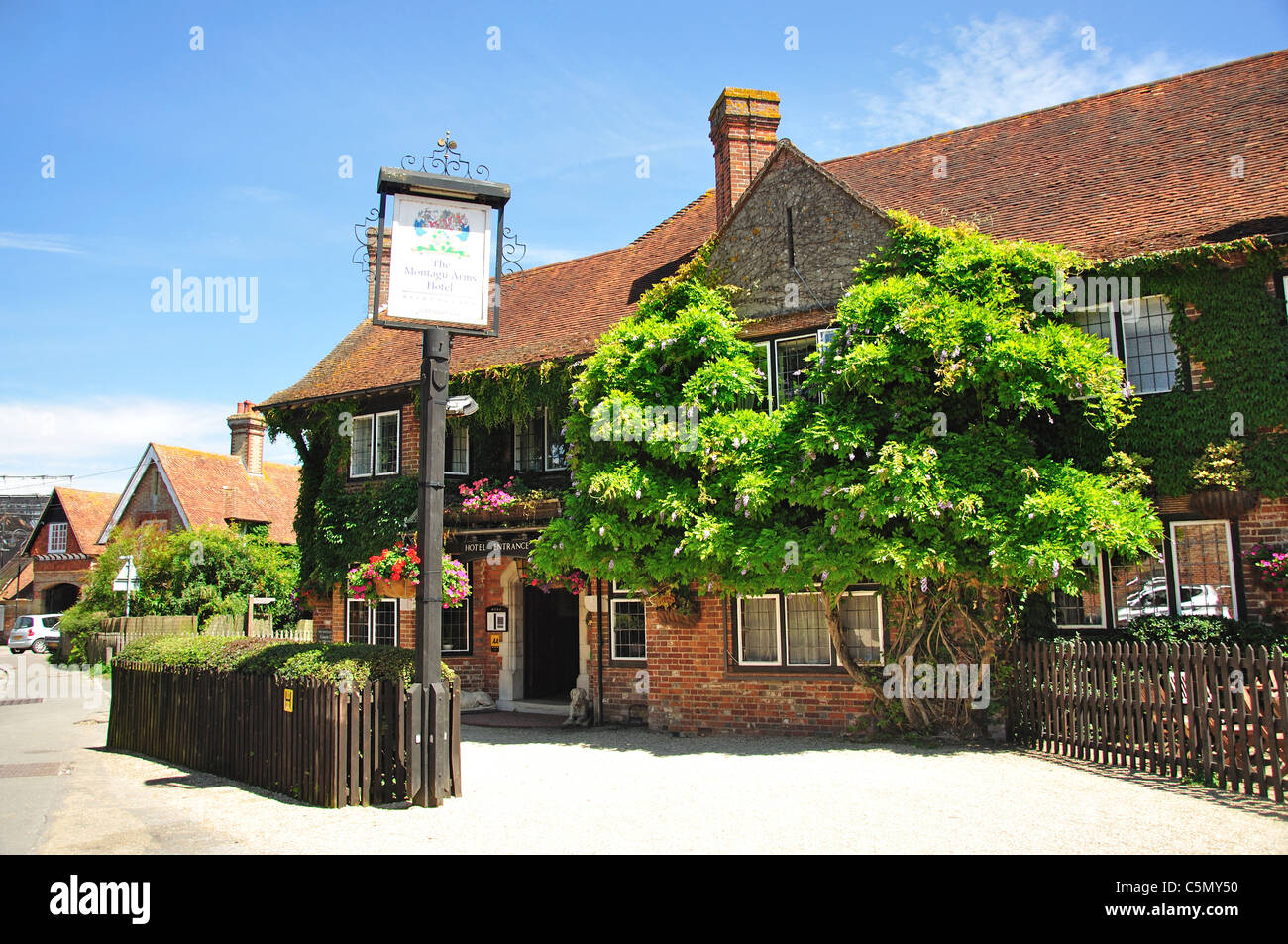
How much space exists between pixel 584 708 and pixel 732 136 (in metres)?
10.3

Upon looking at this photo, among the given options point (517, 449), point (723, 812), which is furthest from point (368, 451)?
point (723, 812)

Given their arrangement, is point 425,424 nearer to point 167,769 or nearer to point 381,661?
point 381,661

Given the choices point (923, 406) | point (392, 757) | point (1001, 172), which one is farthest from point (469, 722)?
point (1001, 172)

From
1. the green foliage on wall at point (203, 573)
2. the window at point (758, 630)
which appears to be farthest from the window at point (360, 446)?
the green foliage on wall at point (203, 573)

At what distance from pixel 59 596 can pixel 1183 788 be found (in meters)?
50.0

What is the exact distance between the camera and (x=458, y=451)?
59.4ft

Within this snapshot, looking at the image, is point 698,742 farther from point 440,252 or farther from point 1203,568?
point 440,252

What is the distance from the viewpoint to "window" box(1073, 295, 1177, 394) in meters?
12.1

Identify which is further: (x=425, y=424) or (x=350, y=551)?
(x=350, y=551)

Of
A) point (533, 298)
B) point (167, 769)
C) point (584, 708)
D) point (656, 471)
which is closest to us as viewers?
point (167, 769)

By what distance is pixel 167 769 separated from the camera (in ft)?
36.4

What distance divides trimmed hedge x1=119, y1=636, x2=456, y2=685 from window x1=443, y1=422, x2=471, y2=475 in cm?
660

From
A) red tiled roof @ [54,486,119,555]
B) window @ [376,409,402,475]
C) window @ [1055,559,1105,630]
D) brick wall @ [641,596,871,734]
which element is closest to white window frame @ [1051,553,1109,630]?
window @ [1055,559,1105,630]

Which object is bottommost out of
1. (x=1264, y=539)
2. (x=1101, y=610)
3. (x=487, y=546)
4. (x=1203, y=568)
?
(x=1101, y=610)
